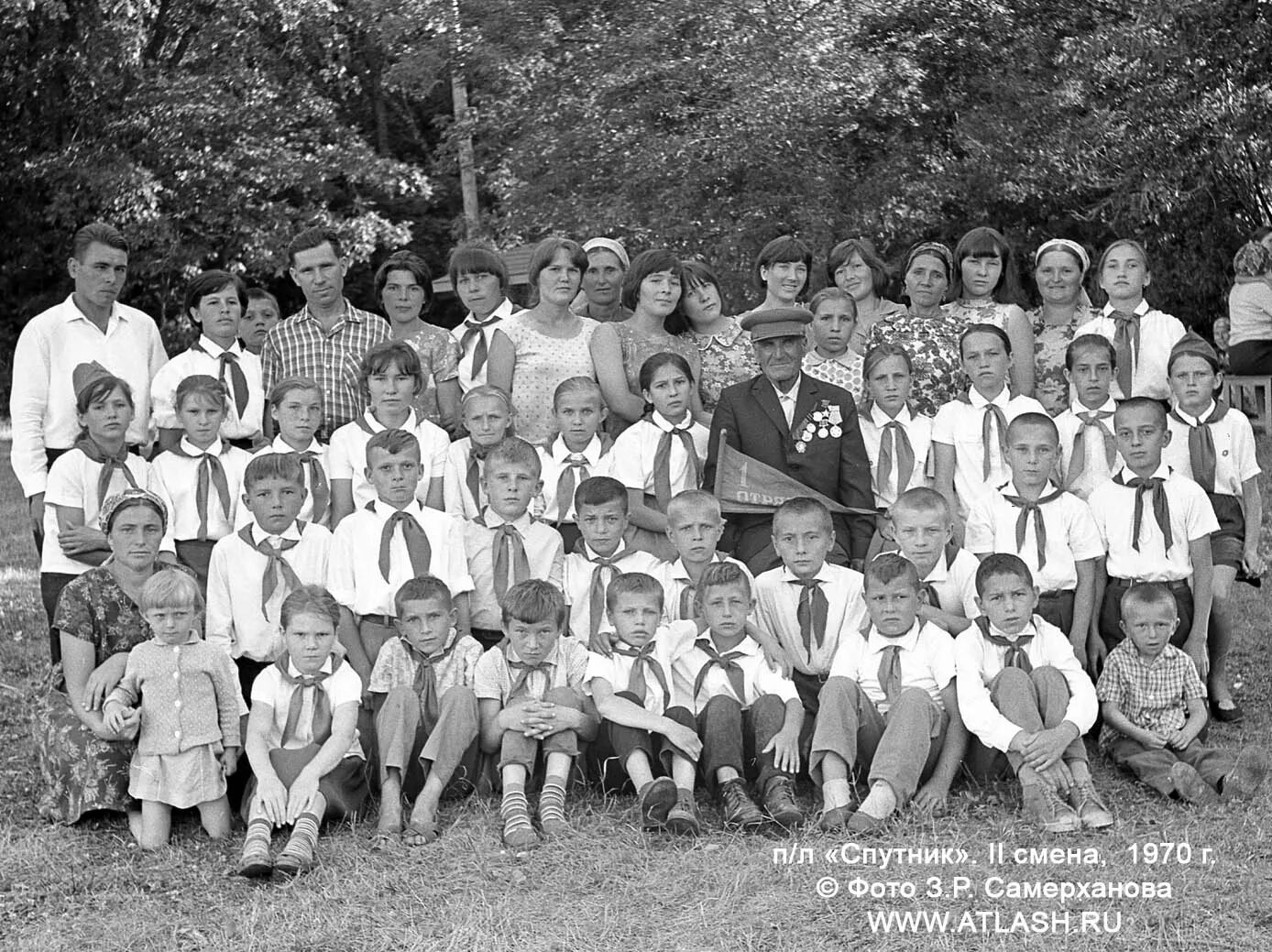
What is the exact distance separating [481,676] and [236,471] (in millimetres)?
1345

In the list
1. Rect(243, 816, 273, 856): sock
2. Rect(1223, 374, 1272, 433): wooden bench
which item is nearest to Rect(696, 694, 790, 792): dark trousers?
Rect(243, 816, 273, 856): sock

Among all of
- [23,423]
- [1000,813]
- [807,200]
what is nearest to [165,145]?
[807,200]

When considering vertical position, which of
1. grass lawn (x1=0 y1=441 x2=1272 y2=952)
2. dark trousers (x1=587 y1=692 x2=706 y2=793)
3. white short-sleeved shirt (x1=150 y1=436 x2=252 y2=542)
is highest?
white short-sleeved shirt (x1=150 y1=436 x2=252 y2=542)

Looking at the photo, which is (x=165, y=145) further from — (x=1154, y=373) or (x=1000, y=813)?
(x=1000, y=813)

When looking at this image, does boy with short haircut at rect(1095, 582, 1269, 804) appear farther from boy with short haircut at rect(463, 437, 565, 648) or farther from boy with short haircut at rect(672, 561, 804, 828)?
boy with short haircut at rect(463, 437, 565, 648)

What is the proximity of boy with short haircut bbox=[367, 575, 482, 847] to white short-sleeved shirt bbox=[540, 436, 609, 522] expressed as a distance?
74cm

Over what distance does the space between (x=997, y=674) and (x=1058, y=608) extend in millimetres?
784

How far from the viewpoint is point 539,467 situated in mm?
5711

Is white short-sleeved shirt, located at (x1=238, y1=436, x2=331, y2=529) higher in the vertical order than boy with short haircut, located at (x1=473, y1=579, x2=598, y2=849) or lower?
higher

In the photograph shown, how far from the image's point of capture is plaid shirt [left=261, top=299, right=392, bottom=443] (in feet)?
20.7

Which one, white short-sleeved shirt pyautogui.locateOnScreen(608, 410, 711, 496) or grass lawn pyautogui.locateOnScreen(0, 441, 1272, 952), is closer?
grass lawn pyautogui.locateOnScreen(0, 441, 1272, 952)

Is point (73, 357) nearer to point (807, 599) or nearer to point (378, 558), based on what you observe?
point (378, 558)

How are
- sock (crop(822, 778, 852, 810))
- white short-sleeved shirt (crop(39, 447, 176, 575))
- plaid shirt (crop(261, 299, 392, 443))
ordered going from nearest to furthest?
sock (crop(822, 778, 852, 810)) < white short-sleeved shirt (crop(39, 447, 176, 575)) < plaid shirt (crop(261, 299, 392, 443))

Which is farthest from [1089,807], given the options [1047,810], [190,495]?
[190,495]
